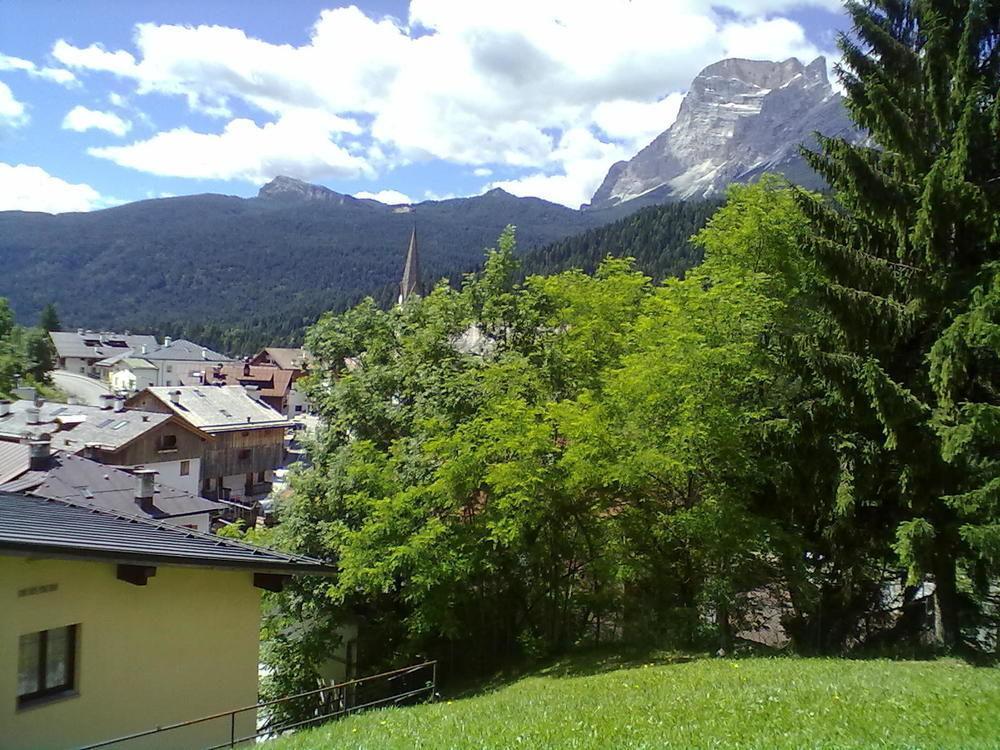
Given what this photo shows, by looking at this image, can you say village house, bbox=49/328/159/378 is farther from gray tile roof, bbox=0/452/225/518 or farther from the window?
the window

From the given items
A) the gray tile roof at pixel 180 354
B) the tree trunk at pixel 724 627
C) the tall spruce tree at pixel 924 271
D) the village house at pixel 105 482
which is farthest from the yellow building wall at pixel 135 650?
the gray tile roof at pixel 180 354

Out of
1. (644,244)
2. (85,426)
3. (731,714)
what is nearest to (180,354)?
(85,426)

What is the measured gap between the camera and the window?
7516 millimetres

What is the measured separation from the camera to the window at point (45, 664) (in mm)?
7516

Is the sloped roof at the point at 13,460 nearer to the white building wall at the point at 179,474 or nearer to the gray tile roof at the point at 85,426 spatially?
the gray tile roof at the point at 85,426

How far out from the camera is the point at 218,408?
48344mm

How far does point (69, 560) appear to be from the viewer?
7824mm

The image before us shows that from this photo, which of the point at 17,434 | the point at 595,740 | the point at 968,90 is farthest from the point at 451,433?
the point at 17,434

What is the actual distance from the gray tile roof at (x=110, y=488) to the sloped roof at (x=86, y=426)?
1195 cm

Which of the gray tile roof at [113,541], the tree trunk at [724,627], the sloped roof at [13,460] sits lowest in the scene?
the tree trunk at [724,627]

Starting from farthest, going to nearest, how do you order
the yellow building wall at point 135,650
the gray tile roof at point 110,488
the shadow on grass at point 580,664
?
the gray tile roof at point 110,488 < the shadow on grass at point 580,664 < the yellow building wall at point 135,650

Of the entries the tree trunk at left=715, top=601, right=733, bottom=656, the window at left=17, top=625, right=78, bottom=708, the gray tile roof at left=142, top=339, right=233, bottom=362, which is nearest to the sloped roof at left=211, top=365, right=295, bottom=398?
the gray tile roof at left=142, top=339, right=233, bottom=362

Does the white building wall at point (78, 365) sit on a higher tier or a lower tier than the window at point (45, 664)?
higher

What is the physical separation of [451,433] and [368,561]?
391 cm
